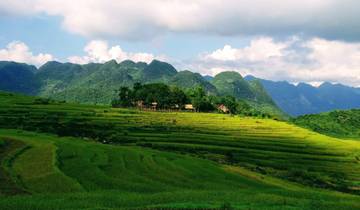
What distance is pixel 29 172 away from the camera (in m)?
46.2

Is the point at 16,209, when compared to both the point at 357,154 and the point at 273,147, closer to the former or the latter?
the point at 273,147

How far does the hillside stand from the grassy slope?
0.10 metres

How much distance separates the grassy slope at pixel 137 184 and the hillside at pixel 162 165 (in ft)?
0.34

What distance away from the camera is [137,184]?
44188 millimetres

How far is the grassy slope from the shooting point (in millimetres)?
29750

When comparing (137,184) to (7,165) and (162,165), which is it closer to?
(162,165)

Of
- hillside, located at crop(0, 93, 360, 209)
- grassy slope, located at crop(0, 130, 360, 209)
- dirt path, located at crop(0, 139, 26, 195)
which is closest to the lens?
grassy slope, located at crop(0, 130, 360, 209)

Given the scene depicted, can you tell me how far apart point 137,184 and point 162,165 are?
1556 cm

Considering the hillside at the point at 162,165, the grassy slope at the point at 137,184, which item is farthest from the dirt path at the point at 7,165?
the grassy slope at the point at 137,184

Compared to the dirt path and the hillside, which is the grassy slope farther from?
the dirt path

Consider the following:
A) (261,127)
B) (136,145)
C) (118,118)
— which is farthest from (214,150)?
(261,127)

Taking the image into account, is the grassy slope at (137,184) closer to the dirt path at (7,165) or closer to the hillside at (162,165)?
the hillside at (162,165)

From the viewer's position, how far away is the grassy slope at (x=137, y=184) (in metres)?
29.8

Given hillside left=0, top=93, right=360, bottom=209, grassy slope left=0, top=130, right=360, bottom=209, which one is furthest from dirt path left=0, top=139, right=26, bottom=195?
grassy slope left=0, top=130, right=360, bottom=209
